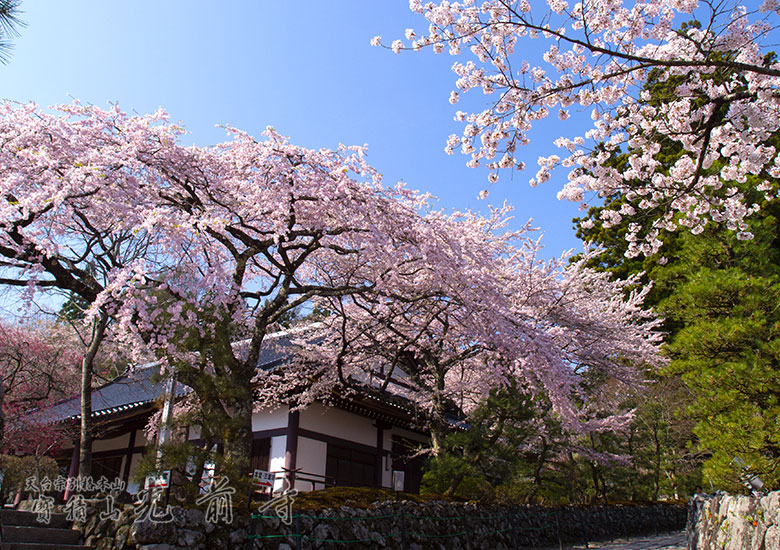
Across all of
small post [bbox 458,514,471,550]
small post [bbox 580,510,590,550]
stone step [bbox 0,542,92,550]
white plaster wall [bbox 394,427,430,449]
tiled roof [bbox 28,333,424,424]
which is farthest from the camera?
white plaster wall [bbox 394,427,430,449]

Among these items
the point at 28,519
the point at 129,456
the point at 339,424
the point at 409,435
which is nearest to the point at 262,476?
the point at 28,519

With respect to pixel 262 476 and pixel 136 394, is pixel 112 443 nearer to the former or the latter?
pixel 136 394

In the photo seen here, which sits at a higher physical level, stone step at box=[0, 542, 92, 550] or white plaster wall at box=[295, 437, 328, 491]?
white plaster wall at box=[295, 437, 328, 491]

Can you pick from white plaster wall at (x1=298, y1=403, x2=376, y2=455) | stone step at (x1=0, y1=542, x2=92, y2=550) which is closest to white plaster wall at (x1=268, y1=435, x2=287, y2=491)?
white plaster wall at (x1=298, y1=403, x2=376, y2=455)

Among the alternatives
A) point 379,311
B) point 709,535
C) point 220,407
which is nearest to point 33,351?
point 379,311

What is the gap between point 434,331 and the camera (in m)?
12.6

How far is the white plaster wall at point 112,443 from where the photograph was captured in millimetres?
15252

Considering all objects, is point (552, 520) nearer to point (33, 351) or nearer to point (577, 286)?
point (577, 286)

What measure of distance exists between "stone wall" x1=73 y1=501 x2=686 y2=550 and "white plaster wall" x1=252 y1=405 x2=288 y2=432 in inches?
188

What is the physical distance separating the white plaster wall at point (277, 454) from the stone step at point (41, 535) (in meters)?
5.47

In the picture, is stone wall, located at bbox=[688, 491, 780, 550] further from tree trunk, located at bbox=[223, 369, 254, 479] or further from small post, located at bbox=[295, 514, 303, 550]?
tree trunk, located at bbox=[223, 369, 254, 479]

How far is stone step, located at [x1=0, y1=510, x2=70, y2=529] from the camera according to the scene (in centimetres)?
706

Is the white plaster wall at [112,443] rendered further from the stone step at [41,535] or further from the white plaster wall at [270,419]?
the stone step at [41,535]

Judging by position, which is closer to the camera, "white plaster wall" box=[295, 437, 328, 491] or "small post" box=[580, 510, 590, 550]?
"small post" box=[580, 510, 590, 550]
